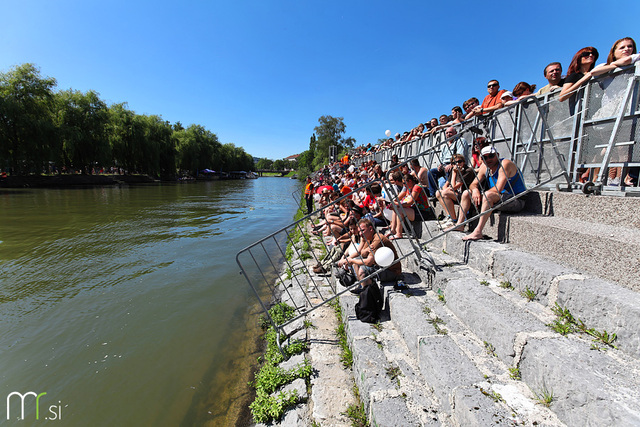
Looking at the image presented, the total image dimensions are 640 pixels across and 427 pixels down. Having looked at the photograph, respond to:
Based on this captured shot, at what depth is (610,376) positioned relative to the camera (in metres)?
1.61

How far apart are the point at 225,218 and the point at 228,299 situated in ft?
36.9

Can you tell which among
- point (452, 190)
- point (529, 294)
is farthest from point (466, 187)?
point (529, 294)

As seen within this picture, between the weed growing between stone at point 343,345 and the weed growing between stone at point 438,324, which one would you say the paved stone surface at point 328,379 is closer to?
the weed growing between stone at point 343,345

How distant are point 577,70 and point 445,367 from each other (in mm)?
4528

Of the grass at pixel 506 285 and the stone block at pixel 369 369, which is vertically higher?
the grass at pixel 506 285

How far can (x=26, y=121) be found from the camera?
95.6ft

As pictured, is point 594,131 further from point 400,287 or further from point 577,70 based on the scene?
point 400,287

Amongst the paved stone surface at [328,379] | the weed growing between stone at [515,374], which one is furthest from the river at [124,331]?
the weed growing between stone at [515,374]

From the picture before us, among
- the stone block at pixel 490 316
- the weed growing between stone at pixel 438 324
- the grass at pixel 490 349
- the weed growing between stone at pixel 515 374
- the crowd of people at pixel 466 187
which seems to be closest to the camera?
the weed growing between stone at pixel 515 374

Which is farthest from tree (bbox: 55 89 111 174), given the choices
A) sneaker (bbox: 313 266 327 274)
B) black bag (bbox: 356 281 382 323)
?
black bag (bbox: 356 281 382 323)

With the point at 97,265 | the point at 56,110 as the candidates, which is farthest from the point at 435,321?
the point at 56,110

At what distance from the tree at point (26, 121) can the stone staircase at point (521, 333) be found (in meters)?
42.0

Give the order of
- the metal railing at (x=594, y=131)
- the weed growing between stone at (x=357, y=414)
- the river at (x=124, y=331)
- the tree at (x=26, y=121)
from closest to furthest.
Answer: the weed growing between stone at (x=357, y=414), the metal railing at (x=594, y=131), the river at (x=124, y=331), the tree at (x=26, y=121)

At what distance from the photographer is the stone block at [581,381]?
4.67 feet
